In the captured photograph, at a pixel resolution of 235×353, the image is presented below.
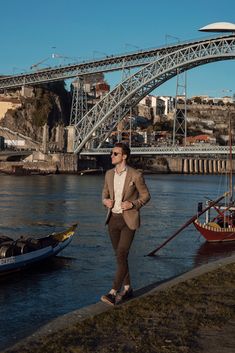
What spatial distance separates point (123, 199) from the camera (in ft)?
21.0

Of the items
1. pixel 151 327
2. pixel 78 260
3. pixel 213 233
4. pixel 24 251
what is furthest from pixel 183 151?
pixel 151 327

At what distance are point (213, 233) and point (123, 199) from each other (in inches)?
508

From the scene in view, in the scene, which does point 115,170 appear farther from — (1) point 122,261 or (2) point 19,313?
(2) point 19,313

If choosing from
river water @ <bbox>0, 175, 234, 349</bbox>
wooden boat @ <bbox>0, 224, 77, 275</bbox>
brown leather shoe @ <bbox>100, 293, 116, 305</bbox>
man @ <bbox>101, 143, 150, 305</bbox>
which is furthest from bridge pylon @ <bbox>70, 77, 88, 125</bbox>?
brown leather shoe @ <bbox>100, 293, 116, 305</bbox>

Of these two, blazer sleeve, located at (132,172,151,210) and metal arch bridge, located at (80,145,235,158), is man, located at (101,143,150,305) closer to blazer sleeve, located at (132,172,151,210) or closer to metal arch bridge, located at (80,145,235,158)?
blazer sleeve, located at (132,172,151,210)

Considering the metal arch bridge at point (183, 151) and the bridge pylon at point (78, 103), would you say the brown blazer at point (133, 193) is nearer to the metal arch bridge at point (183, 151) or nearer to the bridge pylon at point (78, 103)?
the metal arch bridge at point (183, 151)

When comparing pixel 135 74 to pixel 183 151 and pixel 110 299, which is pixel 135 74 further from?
pixel 110 299

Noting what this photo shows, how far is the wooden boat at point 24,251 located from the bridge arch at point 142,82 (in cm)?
4712

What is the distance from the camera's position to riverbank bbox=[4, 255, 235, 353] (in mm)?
5008

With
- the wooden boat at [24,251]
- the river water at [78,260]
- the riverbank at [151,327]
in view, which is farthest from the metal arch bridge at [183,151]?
the riverbank at [151,327]

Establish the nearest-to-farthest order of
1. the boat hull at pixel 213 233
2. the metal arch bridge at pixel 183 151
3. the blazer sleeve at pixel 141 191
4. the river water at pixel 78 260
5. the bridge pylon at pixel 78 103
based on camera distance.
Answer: the blazer sleeve at pixel 141 191, the river water at pixel 78 260, the boat hull at pixel 213 233, the metal arch bridge at pixel 183 151, the bridge pylon at pixel 78 103

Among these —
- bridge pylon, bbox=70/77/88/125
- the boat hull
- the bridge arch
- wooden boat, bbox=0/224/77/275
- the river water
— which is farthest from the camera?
bridge pylon, bbox=70/77/88/125

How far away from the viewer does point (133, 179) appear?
20.9 feet

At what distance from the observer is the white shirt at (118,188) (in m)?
6.40
